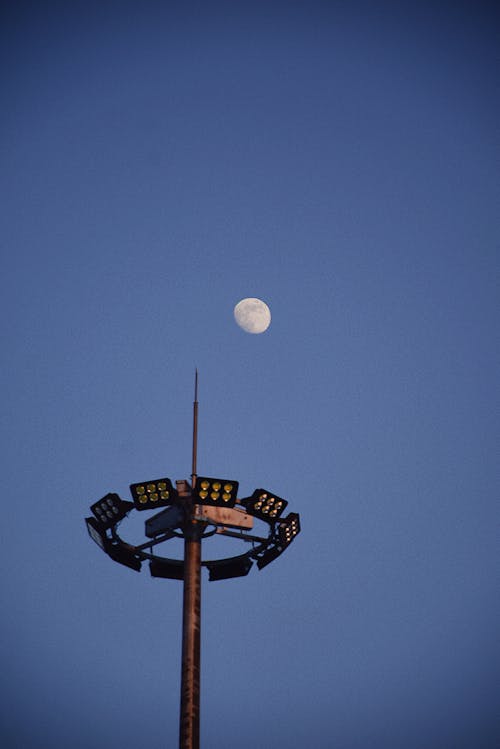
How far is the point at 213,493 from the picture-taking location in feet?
60.6

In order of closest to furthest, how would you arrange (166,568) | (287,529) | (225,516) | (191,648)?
(191,648) → (225,516) → (287,529) → (166,568)

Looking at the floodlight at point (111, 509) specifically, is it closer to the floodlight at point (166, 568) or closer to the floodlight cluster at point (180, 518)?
the floodlight cluster at point (180, 518)

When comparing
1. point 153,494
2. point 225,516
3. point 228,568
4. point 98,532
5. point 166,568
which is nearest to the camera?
point 153,494

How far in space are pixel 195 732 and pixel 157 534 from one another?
4.97 m

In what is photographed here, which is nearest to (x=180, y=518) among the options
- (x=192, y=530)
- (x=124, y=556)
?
(x=192, y=530)

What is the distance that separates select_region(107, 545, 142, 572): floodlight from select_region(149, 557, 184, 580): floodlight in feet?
1.35

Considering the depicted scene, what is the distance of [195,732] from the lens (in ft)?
55.7

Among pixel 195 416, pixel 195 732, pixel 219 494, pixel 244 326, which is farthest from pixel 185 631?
pixel 244 326

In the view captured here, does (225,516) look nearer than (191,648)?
No

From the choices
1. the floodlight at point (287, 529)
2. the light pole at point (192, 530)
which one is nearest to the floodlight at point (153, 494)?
the light pole at point (192, 530)

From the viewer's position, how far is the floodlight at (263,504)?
19.2 m

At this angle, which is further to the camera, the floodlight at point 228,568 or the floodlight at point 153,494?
the floodlight at point 228,568

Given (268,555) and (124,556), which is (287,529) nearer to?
(268,555)

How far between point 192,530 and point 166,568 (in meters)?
2.14
